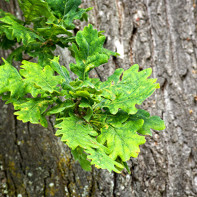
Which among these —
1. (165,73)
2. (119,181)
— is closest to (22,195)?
(119,181)

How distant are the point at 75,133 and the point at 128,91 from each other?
27 cm

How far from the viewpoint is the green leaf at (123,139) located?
0.83 metres

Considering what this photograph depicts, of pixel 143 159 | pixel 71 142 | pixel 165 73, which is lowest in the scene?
pixel 143 159

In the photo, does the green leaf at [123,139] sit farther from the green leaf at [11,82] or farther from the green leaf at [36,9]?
the green leaf at [36,9]

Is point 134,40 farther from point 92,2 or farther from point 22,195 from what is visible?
point 22,195

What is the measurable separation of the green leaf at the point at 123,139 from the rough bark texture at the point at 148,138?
770 millimetres

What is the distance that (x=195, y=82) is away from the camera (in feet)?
6.05

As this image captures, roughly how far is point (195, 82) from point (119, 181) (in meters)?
0.95

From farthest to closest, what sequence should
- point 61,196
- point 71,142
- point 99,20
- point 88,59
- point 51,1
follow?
point 99,20, point 61,196, point 51,1, point 88,59, point 71,142

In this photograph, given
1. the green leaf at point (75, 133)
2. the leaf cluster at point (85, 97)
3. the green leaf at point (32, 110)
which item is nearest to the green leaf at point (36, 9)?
the leaf cluster at point (85, 97)

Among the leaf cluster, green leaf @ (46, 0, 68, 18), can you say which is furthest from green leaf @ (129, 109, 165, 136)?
green leaf @ (46, 0, 68, 18)

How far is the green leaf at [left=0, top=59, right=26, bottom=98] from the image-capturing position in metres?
0.89

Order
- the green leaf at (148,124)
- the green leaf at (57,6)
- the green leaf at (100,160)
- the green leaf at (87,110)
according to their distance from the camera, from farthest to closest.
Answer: the green leaf at (57,6) → the green leaf at (148,124) → the green leaf at (87,110) → the green leaf at (100,160)

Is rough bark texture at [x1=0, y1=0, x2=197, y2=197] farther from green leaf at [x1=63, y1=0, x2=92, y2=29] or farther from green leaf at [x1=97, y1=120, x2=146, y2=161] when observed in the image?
green leaf at [x1=97, y1=120, x2=146, y2=161]
